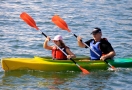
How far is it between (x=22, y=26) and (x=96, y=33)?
5.84m

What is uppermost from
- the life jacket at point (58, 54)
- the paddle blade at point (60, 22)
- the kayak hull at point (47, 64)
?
the paddle blade at point (60, 22)

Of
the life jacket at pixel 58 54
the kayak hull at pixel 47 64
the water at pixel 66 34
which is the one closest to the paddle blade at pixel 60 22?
the life jacket at pixel 58 54

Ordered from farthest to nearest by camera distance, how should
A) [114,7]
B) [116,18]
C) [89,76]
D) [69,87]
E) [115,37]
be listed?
[114,7] < [116,18] < [115,37] < [89,76] < [69,87]

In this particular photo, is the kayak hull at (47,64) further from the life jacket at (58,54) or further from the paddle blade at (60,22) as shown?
the paddle blade at (60,22)

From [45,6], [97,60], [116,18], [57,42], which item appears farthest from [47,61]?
[45,6]

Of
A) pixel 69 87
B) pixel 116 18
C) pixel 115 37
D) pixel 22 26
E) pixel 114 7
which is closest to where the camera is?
pixel 69 87

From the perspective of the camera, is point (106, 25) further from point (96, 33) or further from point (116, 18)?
point (96, 33)

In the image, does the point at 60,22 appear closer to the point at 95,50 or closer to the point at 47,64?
the point at 95,50

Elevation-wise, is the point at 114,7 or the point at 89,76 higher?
the point at 114,7

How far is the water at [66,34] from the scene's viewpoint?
971cm

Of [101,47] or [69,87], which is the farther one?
[101,47]

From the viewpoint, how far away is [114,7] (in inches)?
770

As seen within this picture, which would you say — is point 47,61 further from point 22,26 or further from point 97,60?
point 22,26

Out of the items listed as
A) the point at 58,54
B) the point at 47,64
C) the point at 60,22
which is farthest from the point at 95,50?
the point at 60,22
